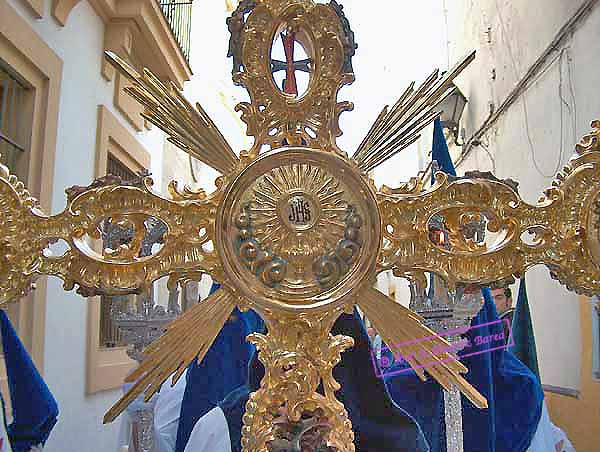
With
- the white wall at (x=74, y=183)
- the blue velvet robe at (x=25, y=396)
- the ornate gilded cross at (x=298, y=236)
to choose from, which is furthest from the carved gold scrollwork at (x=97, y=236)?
the white wall at (x=74, y=183)

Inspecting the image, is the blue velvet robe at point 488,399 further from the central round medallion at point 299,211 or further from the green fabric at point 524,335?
the central round medallion at point 299,211

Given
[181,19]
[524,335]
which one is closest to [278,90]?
[524,335]

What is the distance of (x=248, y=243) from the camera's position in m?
1.01

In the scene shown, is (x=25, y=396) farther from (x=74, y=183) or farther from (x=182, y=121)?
(x=74, y=183)

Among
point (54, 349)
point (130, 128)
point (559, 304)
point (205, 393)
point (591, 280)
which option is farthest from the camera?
point (130, 128)

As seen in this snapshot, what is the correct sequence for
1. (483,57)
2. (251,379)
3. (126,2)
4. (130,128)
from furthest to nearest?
(483,57) < (130,128) < (126,2) < (251,379)

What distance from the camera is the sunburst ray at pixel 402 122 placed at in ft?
3.39

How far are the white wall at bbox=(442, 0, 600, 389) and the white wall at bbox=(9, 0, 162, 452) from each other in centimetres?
216

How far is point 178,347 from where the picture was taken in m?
0.99

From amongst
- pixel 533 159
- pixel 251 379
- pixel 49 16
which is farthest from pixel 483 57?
pixel 251 379

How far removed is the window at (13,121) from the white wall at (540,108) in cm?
224

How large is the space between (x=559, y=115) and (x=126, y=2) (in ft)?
7.21

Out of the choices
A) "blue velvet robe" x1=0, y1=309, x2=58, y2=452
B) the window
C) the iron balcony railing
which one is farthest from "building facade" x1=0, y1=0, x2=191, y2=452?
"blue velvet robe" x1=0, y1=309, x2=58, y2=452

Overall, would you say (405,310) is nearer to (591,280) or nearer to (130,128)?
(591,280)
